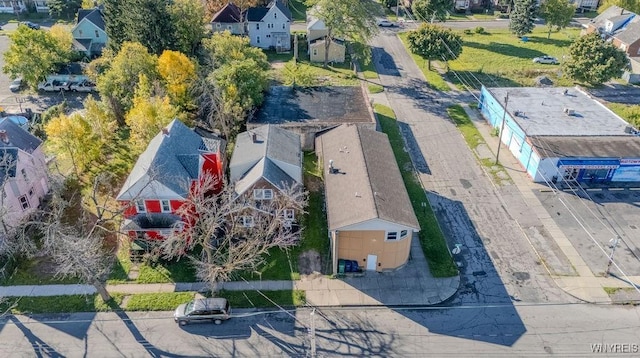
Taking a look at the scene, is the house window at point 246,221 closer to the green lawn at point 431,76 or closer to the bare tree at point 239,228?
the bare tree at point 239,228

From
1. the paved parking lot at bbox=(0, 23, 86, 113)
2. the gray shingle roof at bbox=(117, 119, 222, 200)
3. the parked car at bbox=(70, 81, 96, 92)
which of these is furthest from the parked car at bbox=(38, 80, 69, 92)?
the gray shingle roof at bbox=(117, 119, 222, 200)

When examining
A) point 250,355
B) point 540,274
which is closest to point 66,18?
point 250,355

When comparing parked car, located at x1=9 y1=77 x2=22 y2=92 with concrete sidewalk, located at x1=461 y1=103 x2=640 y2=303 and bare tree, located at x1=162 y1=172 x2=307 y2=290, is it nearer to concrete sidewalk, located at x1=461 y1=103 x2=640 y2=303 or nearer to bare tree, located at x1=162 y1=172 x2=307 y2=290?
bare tree, located at x1=162 y1=172 x2=307 y2=290

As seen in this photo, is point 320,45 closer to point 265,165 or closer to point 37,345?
point 265,165

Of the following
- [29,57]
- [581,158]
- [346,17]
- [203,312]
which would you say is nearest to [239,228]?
[203,312]

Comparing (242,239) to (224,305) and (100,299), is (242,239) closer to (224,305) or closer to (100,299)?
(224,305)

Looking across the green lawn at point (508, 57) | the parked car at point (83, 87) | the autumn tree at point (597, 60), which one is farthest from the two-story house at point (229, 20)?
the autumn tree at point (597, 60)
